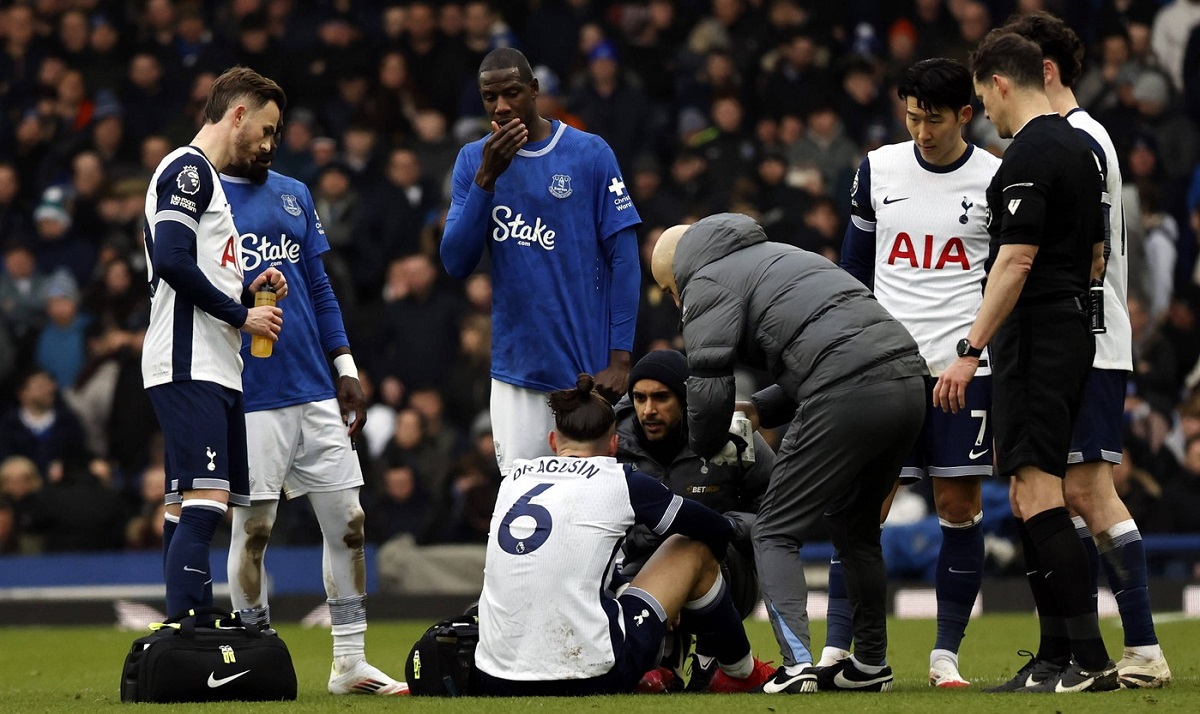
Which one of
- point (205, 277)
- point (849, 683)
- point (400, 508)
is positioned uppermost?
point (205, 277)

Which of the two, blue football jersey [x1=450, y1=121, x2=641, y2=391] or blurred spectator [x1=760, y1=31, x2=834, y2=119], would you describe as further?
blurred spectator [x1=760, y1=31, x2=834, y2=119]

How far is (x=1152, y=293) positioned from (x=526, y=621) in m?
9.91

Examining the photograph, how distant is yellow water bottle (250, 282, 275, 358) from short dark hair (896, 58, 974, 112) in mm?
2947

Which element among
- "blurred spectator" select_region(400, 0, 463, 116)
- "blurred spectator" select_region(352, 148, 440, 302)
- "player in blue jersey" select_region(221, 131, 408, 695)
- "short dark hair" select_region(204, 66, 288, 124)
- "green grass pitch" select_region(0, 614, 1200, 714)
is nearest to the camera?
"green grass pitch" select_region(0, 614, 1200, 714)

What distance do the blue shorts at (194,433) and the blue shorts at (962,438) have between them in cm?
300

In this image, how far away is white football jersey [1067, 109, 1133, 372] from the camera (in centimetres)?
728

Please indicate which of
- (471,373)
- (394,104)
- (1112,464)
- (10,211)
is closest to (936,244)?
(1112,464)

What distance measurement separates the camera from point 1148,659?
23.1ft

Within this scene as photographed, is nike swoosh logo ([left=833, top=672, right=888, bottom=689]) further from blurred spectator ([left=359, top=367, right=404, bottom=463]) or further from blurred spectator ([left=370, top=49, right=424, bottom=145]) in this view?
blurred spectator ([left=370, top=49, right=424, bottom=145])

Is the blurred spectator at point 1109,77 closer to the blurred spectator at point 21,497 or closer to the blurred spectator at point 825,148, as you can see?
the blurred spectator at point 825,148

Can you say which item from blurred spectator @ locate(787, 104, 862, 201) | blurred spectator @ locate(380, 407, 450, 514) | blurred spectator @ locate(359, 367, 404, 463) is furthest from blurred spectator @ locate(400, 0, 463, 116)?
blurred spectator @ locate(380, 407, 450, 514)

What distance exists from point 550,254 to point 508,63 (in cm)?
87

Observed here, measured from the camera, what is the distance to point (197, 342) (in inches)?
294

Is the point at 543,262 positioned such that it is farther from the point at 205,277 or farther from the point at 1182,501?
the point at 1182,501
